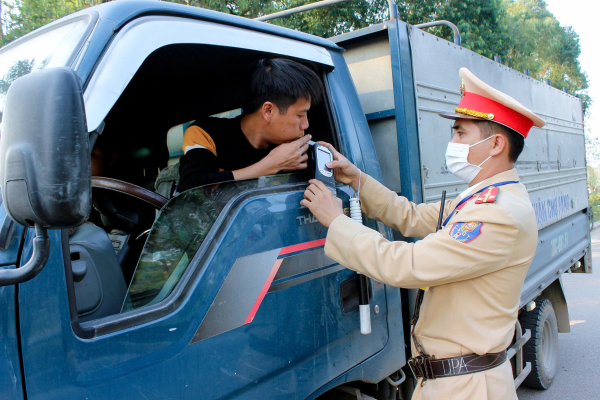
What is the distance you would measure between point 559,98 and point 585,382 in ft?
9.44

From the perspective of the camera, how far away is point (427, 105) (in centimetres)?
257

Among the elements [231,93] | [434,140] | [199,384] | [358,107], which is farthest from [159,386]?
[434,140]

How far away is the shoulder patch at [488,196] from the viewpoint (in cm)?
167

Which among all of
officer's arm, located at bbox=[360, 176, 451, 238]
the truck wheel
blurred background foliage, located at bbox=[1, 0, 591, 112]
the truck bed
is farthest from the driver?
blurred background foliage, located at bbox=[1, 0, 591, 112]

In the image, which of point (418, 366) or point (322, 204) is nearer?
point (322, 204)

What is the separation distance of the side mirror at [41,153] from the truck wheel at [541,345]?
388 centimetres

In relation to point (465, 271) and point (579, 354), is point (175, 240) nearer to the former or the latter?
point (465, 271)

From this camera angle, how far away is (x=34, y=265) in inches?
36.0

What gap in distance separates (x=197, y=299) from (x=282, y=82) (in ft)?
3.18

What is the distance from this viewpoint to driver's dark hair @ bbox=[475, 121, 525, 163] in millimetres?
1874

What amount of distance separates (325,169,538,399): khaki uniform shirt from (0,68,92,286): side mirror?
960mm

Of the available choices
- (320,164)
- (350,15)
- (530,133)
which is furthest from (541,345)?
(350,15)

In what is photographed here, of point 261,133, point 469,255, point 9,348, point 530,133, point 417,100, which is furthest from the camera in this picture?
point 530,133

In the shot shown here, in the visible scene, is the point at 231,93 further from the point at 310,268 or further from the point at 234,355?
the point at 234,355
